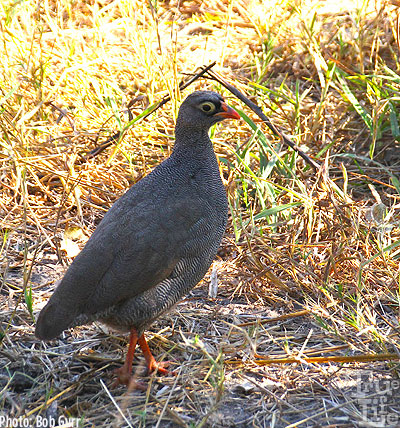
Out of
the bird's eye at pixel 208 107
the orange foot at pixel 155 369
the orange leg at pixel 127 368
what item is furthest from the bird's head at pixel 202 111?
the orange foot at pixel 155 369

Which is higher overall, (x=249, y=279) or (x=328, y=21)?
(x=328, y=21)

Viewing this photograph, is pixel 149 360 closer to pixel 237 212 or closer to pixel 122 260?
pixel 122 260

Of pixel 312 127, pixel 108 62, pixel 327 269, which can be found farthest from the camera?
pixel 108 62

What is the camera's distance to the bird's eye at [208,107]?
379 centimetres

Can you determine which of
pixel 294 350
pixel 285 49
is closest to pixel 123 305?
pixel 294 350

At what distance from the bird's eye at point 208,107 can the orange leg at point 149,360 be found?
52.7 inches

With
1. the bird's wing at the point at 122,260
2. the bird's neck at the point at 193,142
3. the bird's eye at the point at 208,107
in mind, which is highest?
the bird's eye at the point at 208,107

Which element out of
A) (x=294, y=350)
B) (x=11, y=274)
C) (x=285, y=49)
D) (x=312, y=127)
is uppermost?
(x=285, y=49)

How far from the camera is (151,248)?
338cm

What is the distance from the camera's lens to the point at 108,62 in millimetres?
5680

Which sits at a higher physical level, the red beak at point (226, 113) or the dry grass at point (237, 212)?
the red beak at point (226, 113)

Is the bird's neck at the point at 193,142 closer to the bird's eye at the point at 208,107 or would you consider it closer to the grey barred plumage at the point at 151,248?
the grey barred plumage at the point at 151,248

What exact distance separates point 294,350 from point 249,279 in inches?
26.4

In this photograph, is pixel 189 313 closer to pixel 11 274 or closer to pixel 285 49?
pixel 11 274
